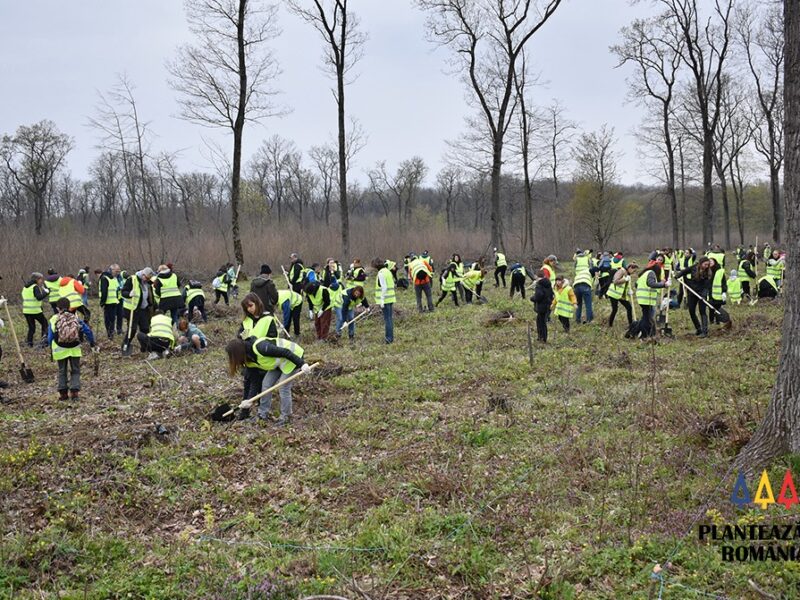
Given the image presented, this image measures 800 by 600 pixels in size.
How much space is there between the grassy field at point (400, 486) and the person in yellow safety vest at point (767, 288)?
25.2 feet

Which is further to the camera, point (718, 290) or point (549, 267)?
point (549, 267)

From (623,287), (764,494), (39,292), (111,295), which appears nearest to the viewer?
(764,494)

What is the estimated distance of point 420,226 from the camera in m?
46.8

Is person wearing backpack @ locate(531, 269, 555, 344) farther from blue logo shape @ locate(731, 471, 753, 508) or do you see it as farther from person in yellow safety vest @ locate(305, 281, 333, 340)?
blue logo shape @ locate(731, 471, 753, 508)

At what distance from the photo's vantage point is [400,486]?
5906 millimetres

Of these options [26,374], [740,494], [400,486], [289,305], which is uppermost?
[289,305]

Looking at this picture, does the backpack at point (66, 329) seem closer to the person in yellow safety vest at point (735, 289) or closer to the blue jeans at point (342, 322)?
the blue jeans at point (342, 322)

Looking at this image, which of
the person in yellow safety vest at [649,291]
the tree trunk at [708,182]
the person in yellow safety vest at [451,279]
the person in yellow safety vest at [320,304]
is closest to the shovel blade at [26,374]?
the person in yellow safety vest at [320,304]

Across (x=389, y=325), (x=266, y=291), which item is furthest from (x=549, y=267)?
(x=266, y=291)

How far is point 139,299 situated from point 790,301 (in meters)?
12.9

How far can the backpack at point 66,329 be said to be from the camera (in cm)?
933

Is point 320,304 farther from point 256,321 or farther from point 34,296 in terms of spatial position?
point 34,296

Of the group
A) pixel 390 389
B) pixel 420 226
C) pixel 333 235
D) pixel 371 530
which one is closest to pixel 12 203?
pixel 333 235

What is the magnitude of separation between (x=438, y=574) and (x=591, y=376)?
5.84 metres
